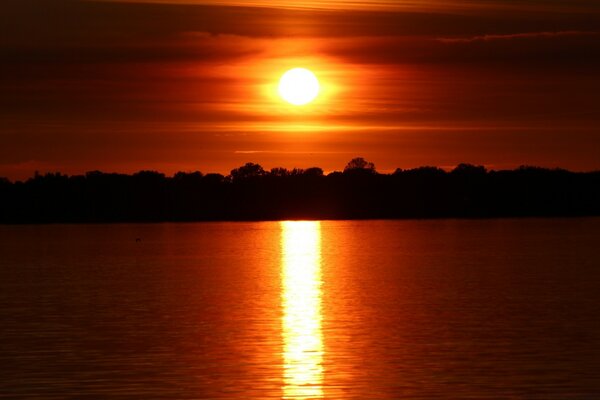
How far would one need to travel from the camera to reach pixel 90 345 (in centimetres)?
3688

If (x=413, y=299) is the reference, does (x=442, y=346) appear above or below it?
below

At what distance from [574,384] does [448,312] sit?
17.7 m

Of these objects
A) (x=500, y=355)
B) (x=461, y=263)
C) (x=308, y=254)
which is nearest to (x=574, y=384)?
(x=500, y=355)

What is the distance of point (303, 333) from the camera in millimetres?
39938

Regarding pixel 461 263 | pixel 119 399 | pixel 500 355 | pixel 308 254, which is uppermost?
pixel 308 254

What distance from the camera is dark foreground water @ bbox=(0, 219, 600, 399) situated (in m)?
29.4

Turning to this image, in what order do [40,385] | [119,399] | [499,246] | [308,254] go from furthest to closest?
[499,246]
[308,254]
[40,385]
[119,399]

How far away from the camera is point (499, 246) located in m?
118

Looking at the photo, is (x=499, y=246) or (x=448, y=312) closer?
(x=448, y=312)

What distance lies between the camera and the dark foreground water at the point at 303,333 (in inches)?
1156

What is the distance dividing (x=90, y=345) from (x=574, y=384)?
51.8 ft

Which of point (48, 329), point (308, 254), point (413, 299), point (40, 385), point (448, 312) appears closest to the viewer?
point (40, 385)

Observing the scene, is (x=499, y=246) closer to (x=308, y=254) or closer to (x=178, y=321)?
(x=308, y=254)

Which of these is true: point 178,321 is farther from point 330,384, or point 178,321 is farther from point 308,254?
point 308,254
